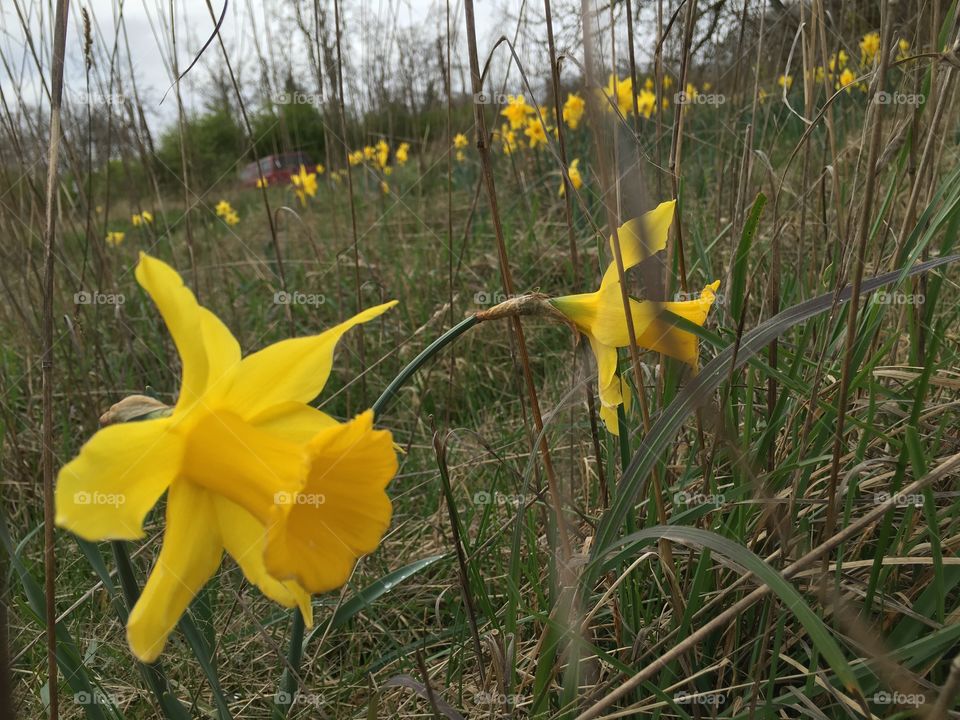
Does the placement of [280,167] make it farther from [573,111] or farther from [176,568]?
[176,568]

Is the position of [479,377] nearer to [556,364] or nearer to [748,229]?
[556,364]

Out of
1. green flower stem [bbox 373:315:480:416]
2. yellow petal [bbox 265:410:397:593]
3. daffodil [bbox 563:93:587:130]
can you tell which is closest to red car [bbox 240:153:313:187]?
green flower stem [bbox 373:315:480:416]

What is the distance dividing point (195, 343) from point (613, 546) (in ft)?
1.74

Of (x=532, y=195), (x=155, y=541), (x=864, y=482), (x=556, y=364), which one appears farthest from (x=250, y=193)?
(x=864, y=482)

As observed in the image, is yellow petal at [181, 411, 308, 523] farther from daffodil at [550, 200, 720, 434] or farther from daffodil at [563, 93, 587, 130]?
daffodil at [563, 93, 587, 130]

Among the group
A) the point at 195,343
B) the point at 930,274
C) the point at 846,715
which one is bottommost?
the point at 846,715

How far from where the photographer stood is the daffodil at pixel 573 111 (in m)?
4.47

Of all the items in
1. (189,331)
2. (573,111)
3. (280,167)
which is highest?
(573,111)

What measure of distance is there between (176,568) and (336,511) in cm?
16

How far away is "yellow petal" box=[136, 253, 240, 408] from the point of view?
26.0 inches

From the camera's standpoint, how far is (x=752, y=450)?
4.15 ft

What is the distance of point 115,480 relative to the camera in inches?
25.5

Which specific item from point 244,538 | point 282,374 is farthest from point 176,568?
point 282,374

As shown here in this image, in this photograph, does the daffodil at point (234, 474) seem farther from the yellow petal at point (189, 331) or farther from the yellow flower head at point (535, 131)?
the yellow flower head at point (535, 131)
